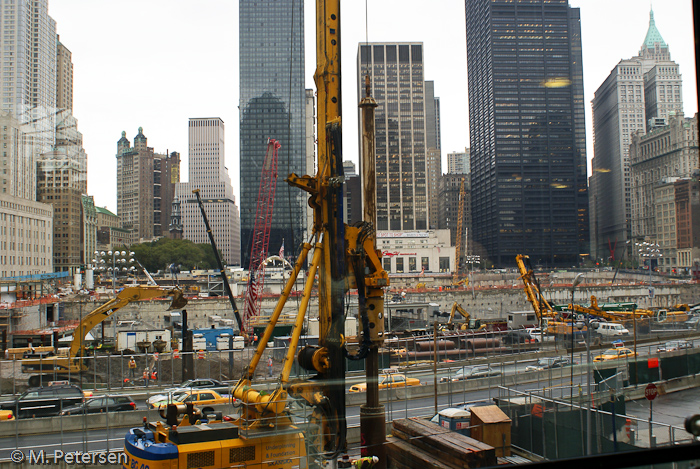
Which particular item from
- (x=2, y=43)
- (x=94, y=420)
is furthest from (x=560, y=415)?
(x=2, y=43)

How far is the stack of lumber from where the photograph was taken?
7391 millimetres

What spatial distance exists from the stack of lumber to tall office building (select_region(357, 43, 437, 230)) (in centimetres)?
6967

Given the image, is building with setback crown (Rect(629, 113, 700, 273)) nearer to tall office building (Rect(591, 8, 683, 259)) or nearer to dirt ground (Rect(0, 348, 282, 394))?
tall office building (Rect(591, 8, 683, 259))

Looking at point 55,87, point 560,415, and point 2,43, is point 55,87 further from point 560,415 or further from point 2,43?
point 560,415

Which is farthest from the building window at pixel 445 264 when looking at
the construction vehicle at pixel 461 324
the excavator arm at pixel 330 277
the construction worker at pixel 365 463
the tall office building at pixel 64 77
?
the construction worker at pixel 365 463

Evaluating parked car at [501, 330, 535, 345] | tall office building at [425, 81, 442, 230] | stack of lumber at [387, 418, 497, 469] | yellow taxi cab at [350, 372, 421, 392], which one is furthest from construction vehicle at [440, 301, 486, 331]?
tall office building at [425, 81, 442, 230]

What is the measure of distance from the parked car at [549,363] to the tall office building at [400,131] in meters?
63.4

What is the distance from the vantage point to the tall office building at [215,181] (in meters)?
43.1

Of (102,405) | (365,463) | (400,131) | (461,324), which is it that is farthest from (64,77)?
(400,131)

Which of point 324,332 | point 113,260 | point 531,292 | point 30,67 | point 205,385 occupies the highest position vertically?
point 30,67

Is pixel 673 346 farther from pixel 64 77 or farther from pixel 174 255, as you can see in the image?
pixel 174 255

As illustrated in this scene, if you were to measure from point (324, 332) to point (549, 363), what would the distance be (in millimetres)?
8145

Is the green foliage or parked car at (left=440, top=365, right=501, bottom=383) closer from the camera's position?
parked car at (left=440, top=365, right=501, bottom=383)

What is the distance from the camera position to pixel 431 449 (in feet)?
26.2
